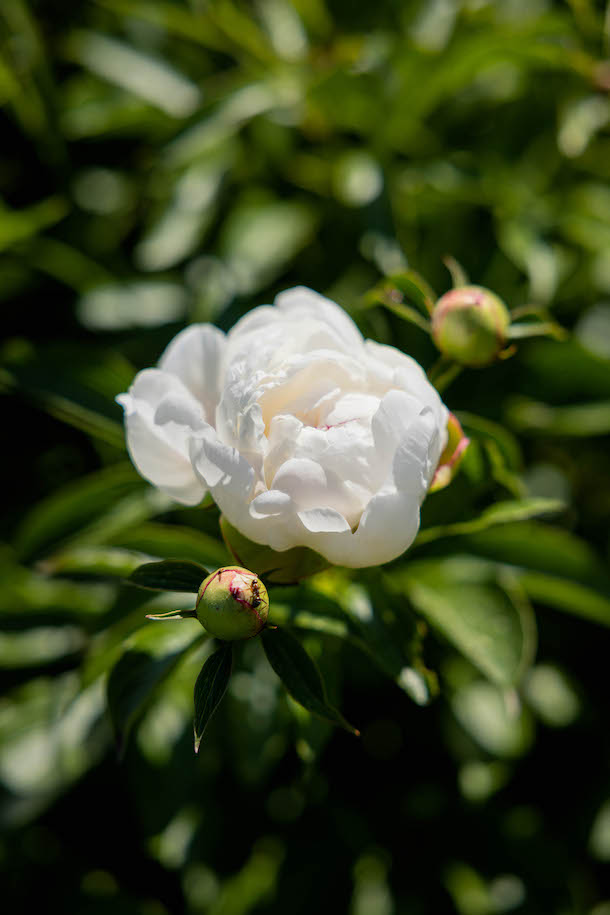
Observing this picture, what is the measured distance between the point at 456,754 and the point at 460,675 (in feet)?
0.45

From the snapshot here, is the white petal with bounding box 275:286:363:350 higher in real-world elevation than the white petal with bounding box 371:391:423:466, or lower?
higher

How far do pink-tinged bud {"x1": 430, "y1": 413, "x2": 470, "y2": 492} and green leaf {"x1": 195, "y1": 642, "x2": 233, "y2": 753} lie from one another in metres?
0.24

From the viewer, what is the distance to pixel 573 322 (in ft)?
4.29

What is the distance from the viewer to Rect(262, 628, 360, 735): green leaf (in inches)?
24.3

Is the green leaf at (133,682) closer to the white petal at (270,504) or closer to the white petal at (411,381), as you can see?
the white petal at (270,504)

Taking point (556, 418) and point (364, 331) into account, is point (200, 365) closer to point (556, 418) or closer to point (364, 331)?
point (364, 331)

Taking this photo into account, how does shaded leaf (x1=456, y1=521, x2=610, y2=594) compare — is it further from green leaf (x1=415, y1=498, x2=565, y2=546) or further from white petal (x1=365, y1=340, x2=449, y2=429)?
white petal (x1=365, y1=340, x2=449, y2=429)

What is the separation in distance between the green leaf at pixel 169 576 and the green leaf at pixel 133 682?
13 cm

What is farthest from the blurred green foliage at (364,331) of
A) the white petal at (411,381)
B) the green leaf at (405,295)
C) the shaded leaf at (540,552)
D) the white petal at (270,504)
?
the white petal at (270,504)

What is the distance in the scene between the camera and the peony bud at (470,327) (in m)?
0.76

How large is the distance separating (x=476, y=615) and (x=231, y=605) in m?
0.35

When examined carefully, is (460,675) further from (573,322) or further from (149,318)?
(149,318)

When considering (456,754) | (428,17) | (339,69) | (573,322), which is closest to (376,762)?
(456,754)

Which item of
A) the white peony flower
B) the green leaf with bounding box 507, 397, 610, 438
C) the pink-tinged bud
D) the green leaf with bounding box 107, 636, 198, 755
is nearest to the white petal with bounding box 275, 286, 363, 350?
the white peony flower
